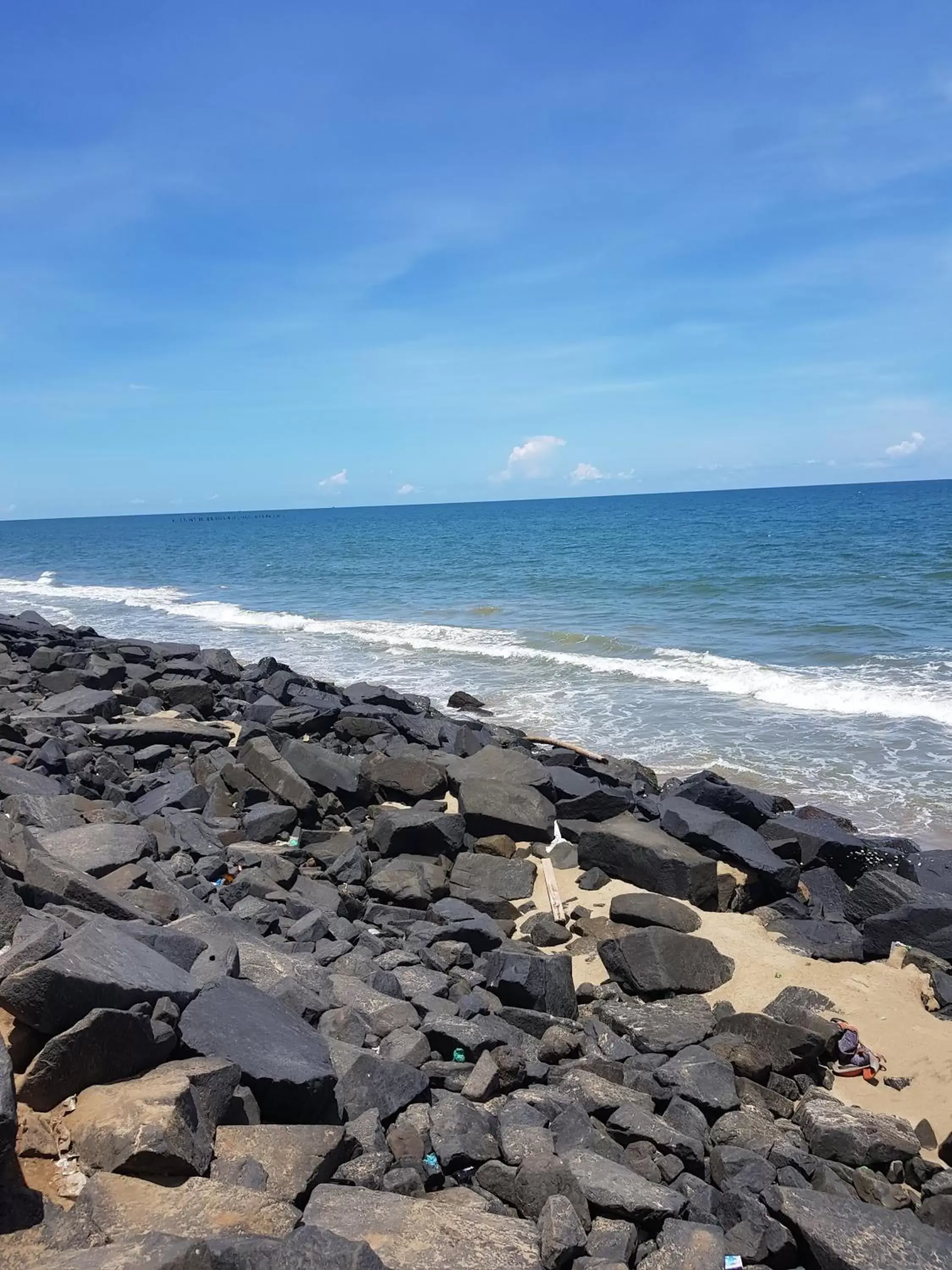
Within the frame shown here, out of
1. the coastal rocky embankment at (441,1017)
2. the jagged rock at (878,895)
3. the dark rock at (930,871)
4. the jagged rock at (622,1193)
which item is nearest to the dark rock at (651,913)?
the coastal rocky embankment at (441,1017)

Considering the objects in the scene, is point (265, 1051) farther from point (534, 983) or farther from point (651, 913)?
point (651, 913)

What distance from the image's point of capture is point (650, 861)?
338 inches

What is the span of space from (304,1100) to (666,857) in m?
5.05

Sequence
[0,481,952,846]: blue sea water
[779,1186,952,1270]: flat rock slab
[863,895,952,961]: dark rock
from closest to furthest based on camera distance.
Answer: [779,1186,952,1270]: flat rock slab, [863,895,952,961]: dark rock, [0,481,952,846]: blue sea water

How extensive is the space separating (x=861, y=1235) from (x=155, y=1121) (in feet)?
9.60

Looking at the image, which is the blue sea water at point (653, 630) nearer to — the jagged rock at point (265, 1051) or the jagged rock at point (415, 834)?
the jagged rock at point (415, 834)

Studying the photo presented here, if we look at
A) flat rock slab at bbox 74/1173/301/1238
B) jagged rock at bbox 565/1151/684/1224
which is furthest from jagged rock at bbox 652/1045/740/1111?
flat rock slab at bbox 74/1173/301/1238

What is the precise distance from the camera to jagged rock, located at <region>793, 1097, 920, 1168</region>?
4.84 m

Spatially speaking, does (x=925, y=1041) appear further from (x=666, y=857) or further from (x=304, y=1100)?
(x=304, y=1100)

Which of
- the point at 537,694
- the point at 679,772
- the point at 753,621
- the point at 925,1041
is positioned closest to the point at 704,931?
the point at 925,1041

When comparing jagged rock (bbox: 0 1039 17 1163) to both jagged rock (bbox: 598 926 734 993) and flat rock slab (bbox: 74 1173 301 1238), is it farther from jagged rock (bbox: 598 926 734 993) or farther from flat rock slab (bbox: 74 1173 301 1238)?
jagged rock (bbox: 598 926 734 993)

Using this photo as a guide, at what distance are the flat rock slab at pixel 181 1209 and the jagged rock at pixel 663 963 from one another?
3809 mm

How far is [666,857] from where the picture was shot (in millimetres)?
8492

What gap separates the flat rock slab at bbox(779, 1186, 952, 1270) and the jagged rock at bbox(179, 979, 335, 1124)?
6.92 ft
